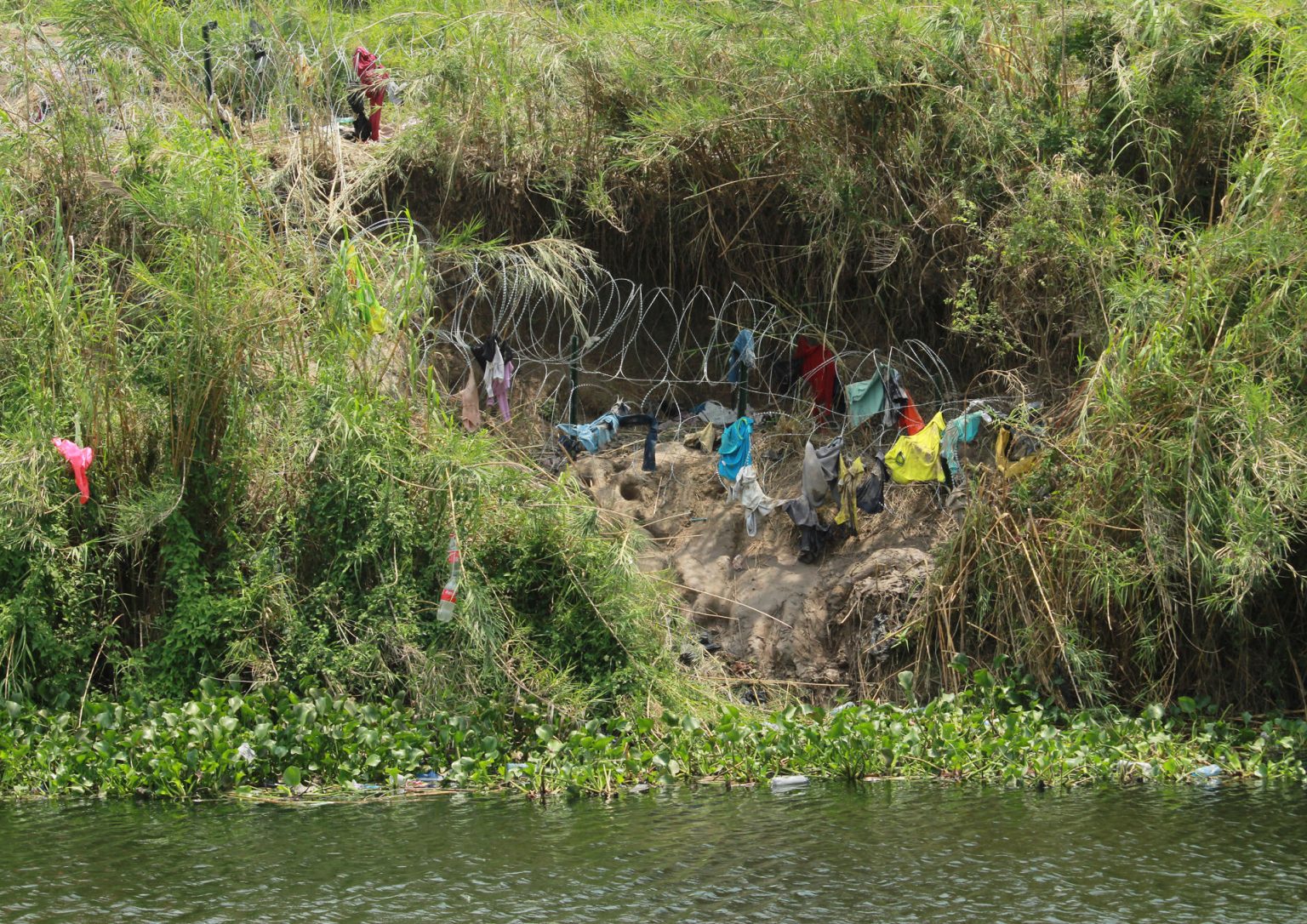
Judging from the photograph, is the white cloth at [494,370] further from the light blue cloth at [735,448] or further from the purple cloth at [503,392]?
the light blue cloth at [735,448]

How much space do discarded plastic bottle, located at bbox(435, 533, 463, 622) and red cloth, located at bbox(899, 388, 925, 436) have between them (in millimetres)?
3471

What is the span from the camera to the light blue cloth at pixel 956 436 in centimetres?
958

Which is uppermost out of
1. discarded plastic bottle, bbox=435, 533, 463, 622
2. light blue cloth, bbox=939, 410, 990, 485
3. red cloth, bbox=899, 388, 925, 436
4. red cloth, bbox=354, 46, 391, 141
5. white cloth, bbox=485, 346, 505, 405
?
red cloth, bbox=354, 46, 391, 141

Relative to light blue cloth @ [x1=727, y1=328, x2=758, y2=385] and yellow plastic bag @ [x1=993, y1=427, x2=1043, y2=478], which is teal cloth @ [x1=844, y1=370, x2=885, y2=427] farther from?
yellow plastic bag @ [x1=993, y1=427, x2=1043, y2=478]

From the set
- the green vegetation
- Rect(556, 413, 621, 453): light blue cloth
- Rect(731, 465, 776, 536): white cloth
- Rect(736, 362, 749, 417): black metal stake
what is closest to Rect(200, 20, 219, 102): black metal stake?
the green vegetation

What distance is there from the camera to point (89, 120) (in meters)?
9.77

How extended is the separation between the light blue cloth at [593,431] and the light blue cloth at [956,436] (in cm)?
249

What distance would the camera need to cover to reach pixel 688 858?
19.7 ft

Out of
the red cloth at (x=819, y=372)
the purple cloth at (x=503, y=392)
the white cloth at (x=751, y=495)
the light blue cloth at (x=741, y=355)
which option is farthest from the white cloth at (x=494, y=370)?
the red cloth at (x=819, y=372)

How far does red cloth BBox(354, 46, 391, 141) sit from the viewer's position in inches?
457

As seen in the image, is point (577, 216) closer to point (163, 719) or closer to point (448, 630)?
point (448, 630)

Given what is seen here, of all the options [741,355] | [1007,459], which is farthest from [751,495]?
[1007,459]

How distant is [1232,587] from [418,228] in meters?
6.88

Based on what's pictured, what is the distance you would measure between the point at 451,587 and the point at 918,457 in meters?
3.35
